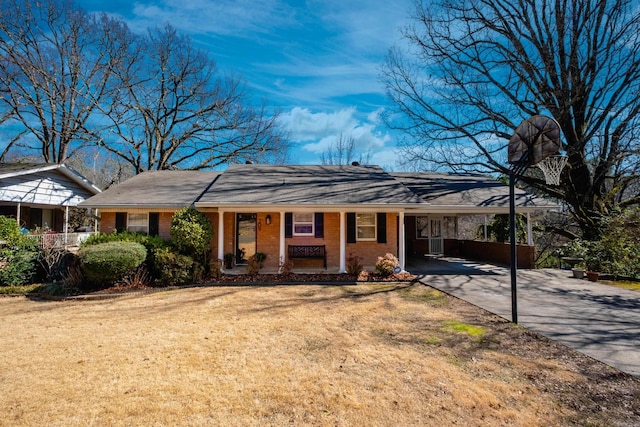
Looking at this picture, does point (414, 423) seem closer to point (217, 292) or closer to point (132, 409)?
point (132, 409)

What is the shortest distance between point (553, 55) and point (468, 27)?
4178 mm

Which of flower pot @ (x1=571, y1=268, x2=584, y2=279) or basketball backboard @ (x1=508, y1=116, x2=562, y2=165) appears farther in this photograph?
flower pot @ (x1=571, y1=268, x2=584, y2=279)

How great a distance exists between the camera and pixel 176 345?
5496 millimetres

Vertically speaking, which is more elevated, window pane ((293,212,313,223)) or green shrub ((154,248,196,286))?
window pane ((293,212,313,223))

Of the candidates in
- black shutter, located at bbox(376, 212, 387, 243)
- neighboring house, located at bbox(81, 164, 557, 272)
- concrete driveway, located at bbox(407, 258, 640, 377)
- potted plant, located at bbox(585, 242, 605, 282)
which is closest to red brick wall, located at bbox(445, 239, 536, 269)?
concrete driveway, located at bbox(407, 258, 640, 377)

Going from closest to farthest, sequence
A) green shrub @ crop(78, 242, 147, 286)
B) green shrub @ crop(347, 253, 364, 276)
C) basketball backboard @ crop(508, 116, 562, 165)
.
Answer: basketball backboard @ crop(508, 116, 562, 165)
green shrub @ crop(78, 242, 147, 286)
green shrub @ crop(347, 253, 364, 276)

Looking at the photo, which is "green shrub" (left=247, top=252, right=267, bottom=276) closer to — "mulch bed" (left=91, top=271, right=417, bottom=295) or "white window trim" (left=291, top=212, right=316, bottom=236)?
"mulch bed" (left=91, top=271, right=417, bottom=295)

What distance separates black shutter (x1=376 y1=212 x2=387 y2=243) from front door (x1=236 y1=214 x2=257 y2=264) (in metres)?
4.90

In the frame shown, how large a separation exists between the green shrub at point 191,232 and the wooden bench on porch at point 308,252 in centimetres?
311

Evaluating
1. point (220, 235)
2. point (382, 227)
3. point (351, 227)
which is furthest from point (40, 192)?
point (382, 227)

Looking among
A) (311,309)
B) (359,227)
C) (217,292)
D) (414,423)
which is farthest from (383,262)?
(414,423)

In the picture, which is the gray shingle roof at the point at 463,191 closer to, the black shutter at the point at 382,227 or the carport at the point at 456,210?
the carport at the point at 456,210

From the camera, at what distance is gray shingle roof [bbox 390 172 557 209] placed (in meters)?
13.4

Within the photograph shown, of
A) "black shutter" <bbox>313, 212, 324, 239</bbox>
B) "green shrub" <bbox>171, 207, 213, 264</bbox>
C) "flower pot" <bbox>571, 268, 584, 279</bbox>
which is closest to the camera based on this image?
"green shrub" <bbox>171, 207, 213, 264</bbox>
